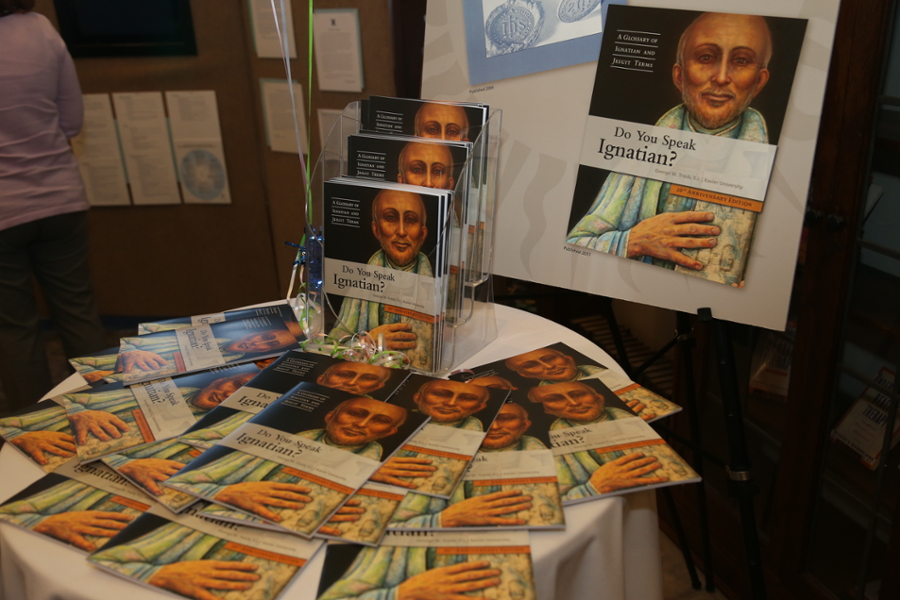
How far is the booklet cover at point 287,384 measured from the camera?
90 cm

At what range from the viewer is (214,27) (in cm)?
273

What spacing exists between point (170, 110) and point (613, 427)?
2.66 metres

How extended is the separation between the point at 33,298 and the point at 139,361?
1.38m

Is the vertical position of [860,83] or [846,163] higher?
[860,83]

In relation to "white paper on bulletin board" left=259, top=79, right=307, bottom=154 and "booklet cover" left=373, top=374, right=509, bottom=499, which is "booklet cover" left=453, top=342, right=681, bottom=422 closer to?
"booklet cover" left=373, top=374, right=509, bottom=499

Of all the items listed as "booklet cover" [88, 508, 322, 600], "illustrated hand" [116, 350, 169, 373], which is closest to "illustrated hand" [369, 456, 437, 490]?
"booklet cover" [88, 508, 322, 600]

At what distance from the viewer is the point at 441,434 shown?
0.87 m

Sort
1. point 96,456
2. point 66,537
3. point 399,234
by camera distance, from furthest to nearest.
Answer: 1. point 399,234
2. point 96,456
3. point 66,537

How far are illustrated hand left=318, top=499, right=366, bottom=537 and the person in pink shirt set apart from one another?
1737 mm

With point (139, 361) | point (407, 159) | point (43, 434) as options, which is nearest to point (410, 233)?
point (407, 159)

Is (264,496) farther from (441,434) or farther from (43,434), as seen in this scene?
(43,434)

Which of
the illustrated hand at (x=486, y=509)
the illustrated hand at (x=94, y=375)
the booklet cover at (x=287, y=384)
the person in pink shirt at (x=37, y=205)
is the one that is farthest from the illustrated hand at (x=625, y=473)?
the person in pink shirt at (x=37, y=205)

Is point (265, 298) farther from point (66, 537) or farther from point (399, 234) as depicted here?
point (66, 537)

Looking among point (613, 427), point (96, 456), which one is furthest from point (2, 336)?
point (613, 427)
